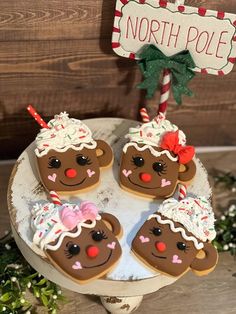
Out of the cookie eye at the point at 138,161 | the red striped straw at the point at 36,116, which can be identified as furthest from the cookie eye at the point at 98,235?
the red striped straw at the point at 36,116

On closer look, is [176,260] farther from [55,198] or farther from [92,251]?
[55,198]

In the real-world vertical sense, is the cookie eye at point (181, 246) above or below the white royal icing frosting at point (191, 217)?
below

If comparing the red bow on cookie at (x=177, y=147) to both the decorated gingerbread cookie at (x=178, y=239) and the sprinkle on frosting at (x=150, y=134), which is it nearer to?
the sprinkle on frosting at (x=150, y=134)

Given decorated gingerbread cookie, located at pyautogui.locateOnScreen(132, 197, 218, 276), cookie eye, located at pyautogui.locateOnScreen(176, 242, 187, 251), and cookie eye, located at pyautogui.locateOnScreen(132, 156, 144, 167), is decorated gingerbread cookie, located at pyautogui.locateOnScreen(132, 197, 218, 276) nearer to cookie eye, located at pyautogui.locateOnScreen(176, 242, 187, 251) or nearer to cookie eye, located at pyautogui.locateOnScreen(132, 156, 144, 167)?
cookie eye, located at pyautogui.locateOnScreen(176, 242, 187, 251)

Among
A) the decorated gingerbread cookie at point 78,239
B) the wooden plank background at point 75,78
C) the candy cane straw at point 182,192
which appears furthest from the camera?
the wooden plank background at point 75,78

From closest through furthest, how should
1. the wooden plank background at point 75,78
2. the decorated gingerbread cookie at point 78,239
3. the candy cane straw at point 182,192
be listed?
1. the decorated gingerbread cookie at point 78,239
2. the candy cane straw at point 182,192
3. the wooden plank background at point 75,78

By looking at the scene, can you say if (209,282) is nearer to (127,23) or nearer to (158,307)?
(158,307)
